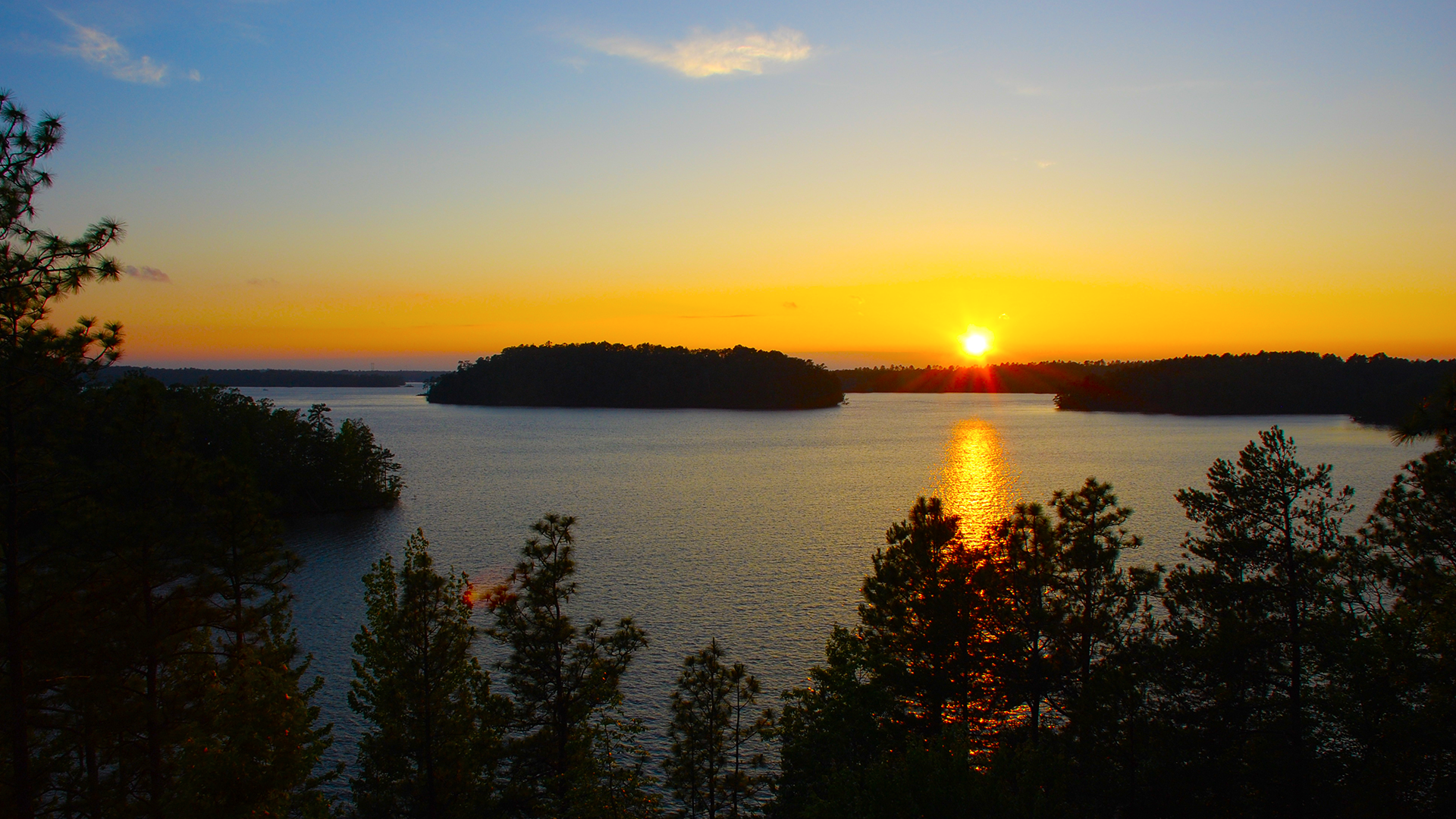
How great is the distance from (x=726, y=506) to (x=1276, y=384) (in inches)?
5960

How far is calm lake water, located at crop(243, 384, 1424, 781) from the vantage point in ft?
105

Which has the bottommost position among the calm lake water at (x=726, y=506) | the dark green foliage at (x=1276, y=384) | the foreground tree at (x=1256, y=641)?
the calm lake water at (x=726, y=506)

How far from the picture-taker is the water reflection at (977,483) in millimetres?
54366

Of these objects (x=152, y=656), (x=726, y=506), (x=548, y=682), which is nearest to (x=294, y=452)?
(x=726, y=506)

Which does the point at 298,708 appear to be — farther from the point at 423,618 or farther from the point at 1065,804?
the point at 1065,804

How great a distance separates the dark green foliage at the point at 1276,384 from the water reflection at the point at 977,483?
7743cm

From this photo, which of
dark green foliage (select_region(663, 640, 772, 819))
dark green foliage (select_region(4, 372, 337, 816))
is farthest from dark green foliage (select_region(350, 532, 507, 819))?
dark green foliage (select_region(663, 640, 772, 819))

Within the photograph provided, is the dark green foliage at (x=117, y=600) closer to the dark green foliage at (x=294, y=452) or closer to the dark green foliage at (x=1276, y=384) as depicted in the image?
the dark green foliage at (x=294, y=452)

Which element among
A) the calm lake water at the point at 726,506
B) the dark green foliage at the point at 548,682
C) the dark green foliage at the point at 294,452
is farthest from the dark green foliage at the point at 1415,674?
the dark green foliage at the point at 294,452

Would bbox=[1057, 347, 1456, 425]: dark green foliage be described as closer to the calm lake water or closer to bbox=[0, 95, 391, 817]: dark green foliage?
the calm lake water

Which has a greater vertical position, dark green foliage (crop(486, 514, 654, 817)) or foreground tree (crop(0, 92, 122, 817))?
foreground tree (crop(0, 92, 122, 817))

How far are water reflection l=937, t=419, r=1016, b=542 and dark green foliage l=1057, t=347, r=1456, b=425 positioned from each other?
254ft

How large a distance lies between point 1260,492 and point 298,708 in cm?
1870

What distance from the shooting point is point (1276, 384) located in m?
164
